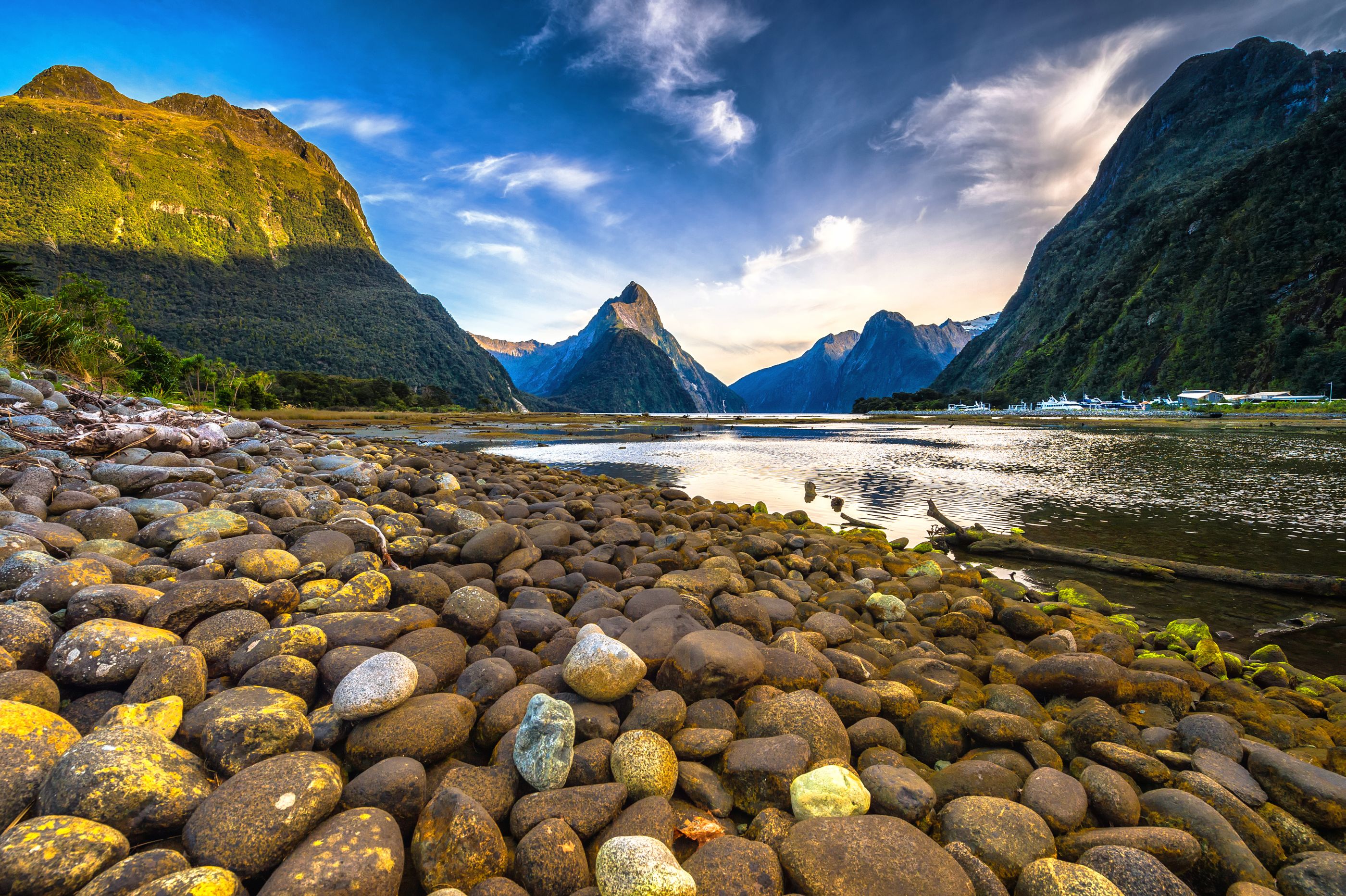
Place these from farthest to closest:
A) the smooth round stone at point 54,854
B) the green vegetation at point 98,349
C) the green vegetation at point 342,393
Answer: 1. the green vegetation at point 342,393
2. the green vegetation at point 98,349
3. the smooth round stone at point 54,854

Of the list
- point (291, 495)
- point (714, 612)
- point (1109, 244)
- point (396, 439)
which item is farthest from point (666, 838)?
point (1109, 244)

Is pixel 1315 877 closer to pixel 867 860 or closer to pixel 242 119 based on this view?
pixel 867 860

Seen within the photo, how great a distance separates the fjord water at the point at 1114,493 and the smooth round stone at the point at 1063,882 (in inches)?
254

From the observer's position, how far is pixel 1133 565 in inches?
332

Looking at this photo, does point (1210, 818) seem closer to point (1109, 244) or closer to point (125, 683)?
point (125, 683)

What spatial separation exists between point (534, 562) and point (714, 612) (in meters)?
2.09

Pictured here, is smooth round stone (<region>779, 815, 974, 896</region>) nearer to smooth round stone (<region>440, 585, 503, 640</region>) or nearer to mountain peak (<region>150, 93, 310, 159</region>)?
smooth round stone (<region>440, 585, 503, 640</region>)

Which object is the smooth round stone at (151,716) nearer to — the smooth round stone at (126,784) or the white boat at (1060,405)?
the smooth round stone at (126,784)

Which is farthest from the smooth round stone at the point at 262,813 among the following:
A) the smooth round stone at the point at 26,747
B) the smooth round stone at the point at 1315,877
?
the smooth round stone at the point at 1315,877

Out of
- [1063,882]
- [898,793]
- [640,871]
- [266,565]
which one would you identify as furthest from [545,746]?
[266,565]

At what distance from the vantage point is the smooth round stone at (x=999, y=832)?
218 centimetres

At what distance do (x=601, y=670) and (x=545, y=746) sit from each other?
57 centimetres

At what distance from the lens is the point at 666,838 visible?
2.18m

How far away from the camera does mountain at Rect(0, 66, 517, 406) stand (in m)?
Result: 94.9
